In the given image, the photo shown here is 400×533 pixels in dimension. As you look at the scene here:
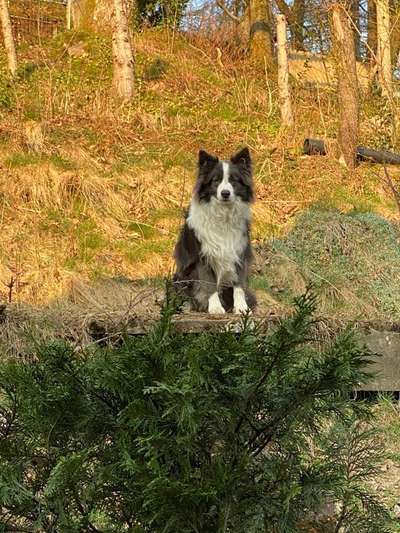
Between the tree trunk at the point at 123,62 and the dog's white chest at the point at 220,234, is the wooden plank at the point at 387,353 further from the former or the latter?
the tree trunk at the point at 123,62

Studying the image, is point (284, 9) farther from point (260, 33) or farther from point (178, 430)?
point (178, 430)

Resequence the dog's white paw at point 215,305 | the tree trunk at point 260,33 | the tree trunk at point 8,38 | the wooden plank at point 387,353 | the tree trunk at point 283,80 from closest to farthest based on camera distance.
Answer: the wooden plank at point 387,353, the dog's white paw at point 215,305, the tree trunk at point 8,38, the tree trunk at point 283,80, the tree trunk at point 260,33

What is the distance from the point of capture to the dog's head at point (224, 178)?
22.8ft

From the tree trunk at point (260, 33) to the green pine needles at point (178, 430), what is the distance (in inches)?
678

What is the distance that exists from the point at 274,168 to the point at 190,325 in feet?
26.7

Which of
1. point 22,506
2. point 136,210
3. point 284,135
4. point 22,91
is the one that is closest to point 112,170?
point 136,210

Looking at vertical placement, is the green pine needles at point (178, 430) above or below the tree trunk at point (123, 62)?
below

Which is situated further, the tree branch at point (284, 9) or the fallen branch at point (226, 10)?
the tree branch at point (284, 9)

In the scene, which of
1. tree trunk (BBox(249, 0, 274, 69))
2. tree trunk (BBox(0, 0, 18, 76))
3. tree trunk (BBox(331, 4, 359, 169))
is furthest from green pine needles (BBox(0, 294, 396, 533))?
tree trunk (BBox(249, 0, 274, 69))

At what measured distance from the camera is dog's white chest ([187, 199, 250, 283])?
7000mm

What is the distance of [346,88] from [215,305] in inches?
316

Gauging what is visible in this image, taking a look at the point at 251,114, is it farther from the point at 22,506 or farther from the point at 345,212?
the point at 22,506

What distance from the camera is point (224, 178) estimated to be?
696cm

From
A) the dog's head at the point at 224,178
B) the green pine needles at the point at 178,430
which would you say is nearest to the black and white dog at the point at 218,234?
the dog's head at the point at 224,178
